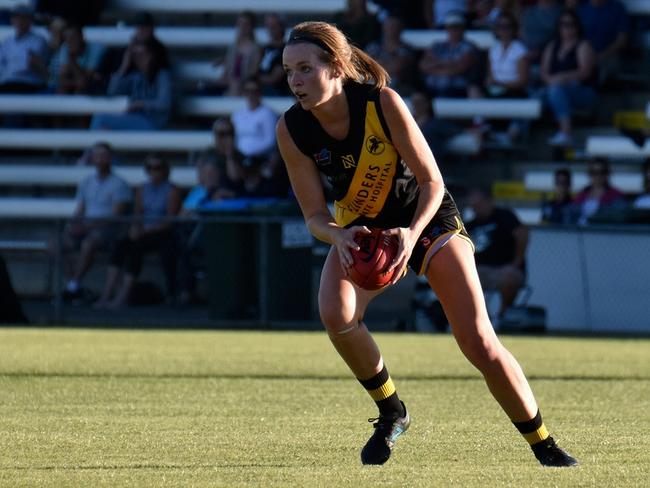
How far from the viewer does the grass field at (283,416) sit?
5.32 metres

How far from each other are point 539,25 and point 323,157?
12270 mm

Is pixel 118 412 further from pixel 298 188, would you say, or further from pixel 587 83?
pixel 587 83

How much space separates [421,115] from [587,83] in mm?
2173

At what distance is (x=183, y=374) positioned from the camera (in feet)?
31.9

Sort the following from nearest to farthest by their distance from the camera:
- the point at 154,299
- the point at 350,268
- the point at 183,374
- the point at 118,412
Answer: the point at 350,268
the point at 118,412
the point at 183,374
the point at 154,299

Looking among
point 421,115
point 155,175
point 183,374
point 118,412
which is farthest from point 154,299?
point 118,412

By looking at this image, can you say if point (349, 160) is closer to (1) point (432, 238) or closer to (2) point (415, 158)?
(2) point (415, 158)

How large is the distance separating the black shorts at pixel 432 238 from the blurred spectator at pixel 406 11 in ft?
43.7

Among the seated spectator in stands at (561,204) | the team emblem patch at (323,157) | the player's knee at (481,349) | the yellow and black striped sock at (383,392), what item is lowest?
the seated spectator in stands at (561,204)

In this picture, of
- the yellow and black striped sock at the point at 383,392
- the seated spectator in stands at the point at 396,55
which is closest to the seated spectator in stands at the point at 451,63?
the seated spectator in stands at the point at 396,55

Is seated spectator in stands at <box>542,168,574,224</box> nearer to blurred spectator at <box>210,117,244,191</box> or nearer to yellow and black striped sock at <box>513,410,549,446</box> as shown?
blurred spectator at <box>210,117,244,191</box>

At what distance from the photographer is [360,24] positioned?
58.1 ft

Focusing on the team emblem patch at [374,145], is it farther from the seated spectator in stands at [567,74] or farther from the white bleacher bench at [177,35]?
the white bleacher bench at [177,35]

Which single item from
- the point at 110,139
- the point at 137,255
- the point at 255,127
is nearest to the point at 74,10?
the point at 110,139
